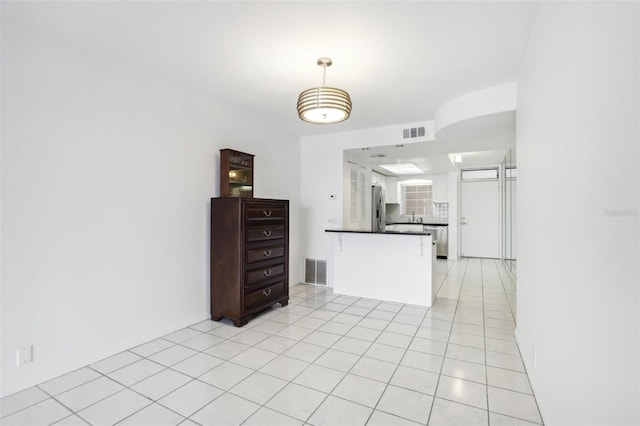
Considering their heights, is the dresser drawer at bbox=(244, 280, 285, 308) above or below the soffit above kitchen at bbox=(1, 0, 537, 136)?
below

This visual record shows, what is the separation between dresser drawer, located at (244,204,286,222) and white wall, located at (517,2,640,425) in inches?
106

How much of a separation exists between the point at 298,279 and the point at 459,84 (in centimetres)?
377

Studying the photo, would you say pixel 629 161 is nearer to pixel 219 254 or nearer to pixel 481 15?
pixel 481 15

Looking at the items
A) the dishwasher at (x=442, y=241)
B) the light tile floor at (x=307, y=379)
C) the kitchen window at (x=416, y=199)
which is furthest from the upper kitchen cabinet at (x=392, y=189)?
the light tile floor at (x=307, y=379)

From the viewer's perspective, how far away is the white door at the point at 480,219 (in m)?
7.91

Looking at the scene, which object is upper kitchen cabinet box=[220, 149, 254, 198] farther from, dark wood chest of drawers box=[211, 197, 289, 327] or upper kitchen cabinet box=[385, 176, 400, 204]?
upper kitchen cabinet box=[385, 176, 400, 204]

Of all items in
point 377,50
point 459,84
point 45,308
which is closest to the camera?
point 45,308

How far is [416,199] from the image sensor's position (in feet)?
31.7

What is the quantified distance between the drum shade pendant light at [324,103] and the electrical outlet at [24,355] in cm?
270

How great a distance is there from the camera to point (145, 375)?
244 centimetres

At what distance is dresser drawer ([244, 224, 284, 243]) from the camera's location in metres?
3.60

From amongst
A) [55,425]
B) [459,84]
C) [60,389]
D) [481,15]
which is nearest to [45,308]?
[60,389]

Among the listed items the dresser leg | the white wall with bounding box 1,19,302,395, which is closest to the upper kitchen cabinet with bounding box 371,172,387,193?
the white wall with bounding box 1,19,302,395

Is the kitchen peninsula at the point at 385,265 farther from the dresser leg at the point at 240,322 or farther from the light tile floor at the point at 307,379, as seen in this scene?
the dresser leg at the point at 240,322
